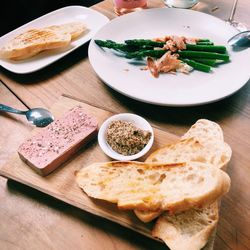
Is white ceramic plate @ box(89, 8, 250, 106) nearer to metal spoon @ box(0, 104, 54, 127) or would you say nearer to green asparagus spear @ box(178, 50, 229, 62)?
green asparagus spear @ box(178, 50, 229, 62)

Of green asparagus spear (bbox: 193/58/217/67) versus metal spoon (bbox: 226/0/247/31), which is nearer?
green asparagus spear (bbox: 193/58/217/67)

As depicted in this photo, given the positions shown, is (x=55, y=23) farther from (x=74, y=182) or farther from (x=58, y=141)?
(x=74, y=182)

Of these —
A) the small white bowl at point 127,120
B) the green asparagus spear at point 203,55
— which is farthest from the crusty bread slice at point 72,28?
the small white bowl at point 127,120

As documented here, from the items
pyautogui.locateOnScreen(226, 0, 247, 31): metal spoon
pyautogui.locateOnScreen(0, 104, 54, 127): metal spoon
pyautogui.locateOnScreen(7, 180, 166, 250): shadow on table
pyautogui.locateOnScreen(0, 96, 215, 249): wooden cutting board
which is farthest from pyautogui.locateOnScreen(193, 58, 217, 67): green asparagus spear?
pyautogui.locateOnScreen(7, 180, 166, 250): shadow on table

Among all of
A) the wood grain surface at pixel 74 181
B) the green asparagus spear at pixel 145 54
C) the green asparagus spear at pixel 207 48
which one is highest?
the green asparagus spear at pixel 207 48

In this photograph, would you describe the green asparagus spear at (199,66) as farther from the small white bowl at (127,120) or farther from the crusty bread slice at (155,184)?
the crusty bread slice at (155,184)

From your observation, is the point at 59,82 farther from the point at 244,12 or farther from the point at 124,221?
the point at 244,12

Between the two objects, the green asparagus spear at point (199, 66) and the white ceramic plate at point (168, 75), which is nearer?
the white ceramic plate at point (168, 75)

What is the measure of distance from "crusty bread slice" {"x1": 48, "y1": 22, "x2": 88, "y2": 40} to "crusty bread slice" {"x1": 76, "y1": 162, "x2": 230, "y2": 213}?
2.79 feet

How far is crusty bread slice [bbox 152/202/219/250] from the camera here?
2.70ft

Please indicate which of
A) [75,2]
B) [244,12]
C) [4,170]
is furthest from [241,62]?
[75,2]

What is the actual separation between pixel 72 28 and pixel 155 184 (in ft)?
3.39

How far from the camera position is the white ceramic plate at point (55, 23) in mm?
1448

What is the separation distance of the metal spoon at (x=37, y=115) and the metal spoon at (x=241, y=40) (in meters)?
0.93
